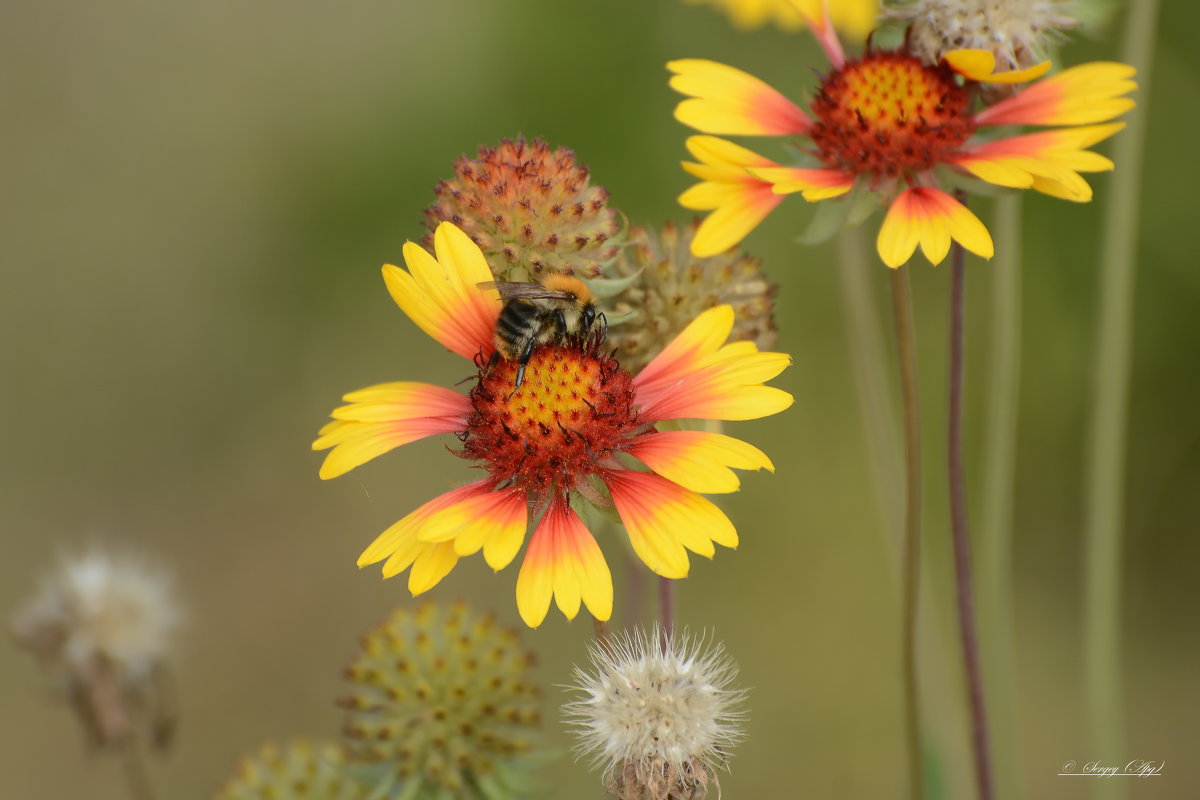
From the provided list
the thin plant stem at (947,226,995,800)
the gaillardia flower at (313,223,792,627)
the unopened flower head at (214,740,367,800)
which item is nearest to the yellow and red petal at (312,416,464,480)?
the gaillardia flower at (313,223,792,627)

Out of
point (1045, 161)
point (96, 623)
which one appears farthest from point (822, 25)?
point (96, 623)

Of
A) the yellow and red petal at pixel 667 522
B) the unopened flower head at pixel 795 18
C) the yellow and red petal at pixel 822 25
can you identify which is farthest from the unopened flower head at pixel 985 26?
the unopened flower head at pixel 795 18

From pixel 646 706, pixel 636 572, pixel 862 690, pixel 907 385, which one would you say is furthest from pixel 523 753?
pixel 862 690

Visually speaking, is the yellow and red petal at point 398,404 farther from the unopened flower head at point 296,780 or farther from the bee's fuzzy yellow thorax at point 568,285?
the unopened flower head at point 296,780

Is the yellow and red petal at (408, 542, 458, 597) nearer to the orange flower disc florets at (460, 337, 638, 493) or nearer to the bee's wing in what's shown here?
the orange flower disc florets at (460, 337, 638, 493)

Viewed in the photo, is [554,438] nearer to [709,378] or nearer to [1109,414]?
[709,378]

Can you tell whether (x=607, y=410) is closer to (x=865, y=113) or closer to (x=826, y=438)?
(x=865, y=113)
